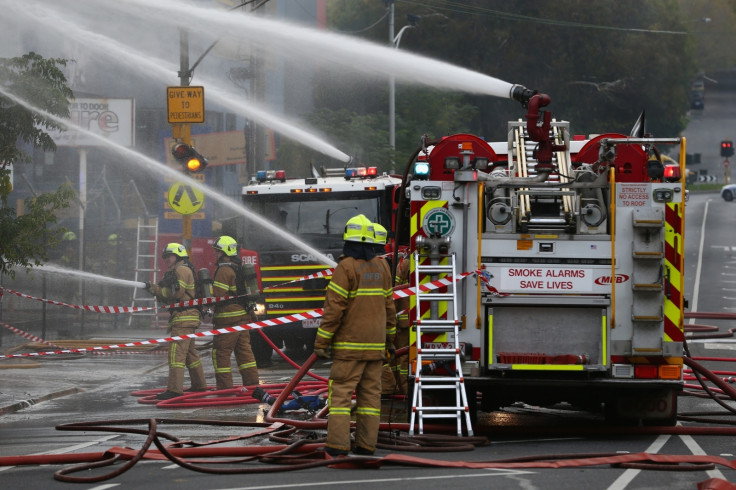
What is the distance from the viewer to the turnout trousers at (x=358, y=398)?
8273 millimetres

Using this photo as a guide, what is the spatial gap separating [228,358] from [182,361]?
52 centimetres

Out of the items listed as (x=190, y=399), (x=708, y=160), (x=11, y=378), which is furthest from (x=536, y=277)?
(x=708, y=160)

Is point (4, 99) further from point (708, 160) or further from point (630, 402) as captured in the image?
point (708, 160)

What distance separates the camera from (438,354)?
9.30m

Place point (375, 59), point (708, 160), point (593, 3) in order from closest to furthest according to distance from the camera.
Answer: point (375, 59)
point (593, 3)
point (708, 160)

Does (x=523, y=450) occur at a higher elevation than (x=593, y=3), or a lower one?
lower

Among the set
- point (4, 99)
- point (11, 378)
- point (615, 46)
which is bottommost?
point (11, 378)

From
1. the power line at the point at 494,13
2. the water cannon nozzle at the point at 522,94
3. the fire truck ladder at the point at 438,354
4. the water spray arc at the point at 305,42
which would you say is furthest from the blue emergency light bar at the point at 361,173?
the power line at the point at 494,13

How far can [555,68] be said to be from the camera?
158 ft

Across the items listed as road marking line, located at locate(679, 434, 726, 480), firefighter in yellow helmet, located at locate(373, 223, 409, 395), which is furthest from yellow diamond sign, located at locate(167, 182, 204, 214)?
road marking line, located at locate(679, 434, 726, 480)

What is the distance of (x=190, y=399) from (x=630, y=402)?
16.0 feet

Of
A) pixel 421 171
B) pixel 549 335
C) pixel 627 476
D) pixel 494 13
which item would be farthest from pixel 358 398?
pixel 494 13

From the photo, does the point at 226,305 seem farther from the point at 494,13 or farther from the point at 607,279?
the point at 494,13

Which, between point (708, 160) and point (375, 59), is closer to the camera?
point (375, 59)
